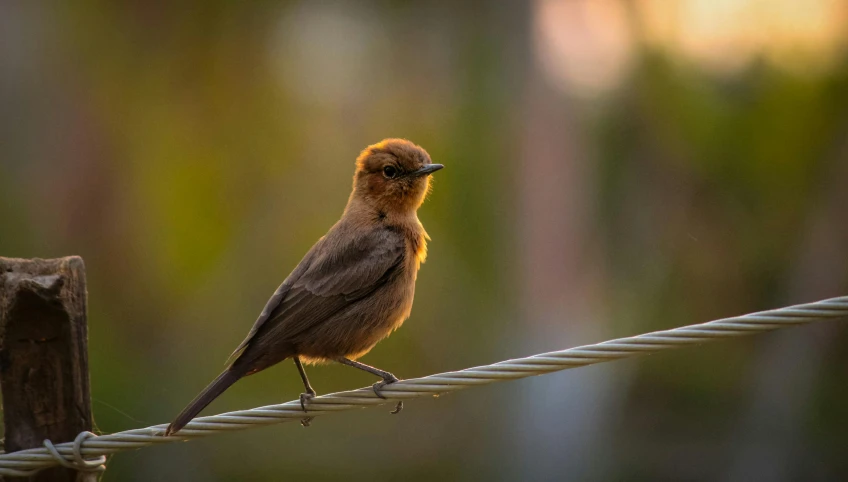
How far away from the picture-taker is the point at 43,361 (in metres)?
4.07

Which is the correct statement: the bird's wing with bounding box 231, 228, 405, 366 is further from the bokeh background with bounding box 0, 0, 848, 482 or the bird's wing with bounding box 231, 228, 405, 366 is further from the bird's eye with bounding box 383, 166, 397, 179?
the bokeh background with bounding box 0, 0, 848, 482

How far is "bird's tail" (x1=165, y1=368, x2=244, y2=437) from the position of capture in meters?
4.00

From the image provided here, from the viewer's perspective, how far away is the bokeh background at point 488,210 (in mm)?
12250

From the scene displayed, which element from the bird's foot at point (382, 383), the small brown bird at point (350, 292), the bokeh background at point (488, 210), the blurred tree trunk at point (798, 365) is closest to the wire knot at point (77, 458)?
the small brown bird at point (350, 292)

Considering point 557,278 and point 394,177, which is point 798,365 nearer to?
point 557,278

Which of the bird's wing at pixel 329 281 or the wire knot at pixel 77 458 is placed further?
the bird's wing at pixel 329 281

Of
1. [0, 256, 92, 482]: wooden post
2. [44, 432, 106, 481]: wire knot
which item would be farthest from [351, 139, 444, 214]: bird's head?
[44, 432, 106, 481]: wire knot

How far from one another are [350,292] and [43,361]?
1677mm

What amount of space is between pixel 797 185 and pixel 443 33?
6103mm

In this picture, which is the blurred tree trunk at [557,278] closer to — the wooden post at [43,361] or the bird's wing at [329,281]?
the bird's wing at [329,281]

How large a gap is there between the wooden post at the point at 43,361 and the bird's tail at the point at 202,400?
1.46 feet

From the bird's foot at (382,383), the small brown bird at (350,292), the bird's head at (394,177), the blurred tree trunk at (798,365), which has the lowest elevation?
the blurred tree trunk at (798,365)

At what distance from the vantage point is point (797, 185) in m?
12.8

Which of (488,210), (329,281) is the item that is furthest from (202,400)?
(488,210)
